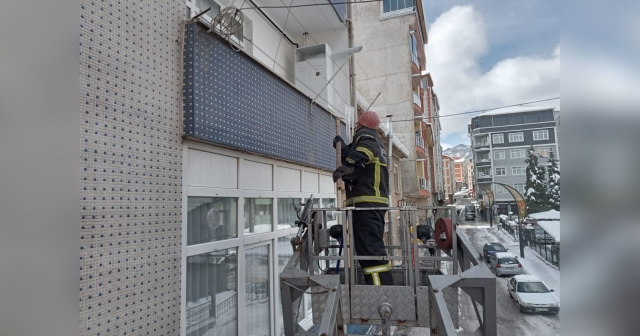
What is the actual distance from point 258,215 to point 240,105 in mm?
1987

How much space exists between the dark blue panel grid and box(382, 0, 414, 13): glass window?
2088cm

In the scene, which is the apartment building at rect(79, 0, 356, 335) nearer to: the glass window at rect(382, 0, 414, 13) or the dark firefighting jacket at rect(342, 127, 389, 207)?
the dark firefighting jacket at rect(342, 127, 389, 207)

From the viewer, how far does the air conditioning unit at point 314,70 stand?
834cm

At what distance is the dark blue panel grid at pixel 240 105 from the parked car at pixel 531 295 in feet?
41.6

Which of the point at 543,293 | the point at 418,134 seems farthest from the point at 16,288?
the point at 418,134

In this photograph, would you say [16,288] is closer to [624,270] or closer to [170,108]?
[170,108]

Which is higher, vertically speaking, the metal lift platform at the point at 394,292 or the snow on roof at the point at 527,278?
the metal lift platform at the point at 394,292

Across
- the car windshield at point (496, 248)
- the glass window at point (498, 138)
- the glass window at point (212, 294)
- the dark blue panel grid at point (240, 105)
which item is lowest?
the car windshield at point (496, 248)

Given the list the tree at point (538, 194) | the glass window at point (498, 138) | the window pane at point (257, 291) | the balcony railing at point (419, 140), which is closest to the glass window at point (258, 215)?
the window pane at point (257, 291)

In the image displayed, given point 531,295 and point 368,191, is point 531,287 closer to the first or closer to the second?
point 531,295

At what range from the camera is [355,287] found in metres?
3.35

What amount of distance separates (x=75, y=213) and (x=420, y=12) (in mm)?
33856

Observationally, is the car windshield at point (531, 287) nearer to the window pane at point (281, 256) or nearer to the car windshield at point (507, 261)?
the car windshield at point (507, 261)

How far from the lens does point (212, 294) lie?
4410 mm
